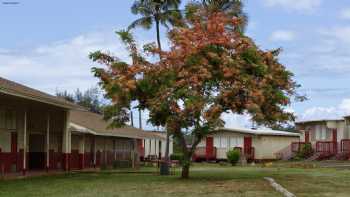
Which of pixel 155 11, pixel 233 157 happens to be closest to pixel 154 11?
pixel 155 11

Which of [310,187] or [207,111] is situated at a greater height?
[207,111]

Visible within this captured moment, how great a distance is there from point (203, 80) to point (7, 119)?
35.7 ft

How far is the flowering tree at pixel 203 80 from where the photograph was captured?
25281 millimetres

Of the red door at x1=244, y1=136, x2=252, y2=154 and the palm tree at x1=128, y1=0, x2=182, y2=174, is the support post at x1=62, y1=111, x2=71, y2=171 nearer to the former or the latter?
the palm tree at x1=128, y1=0, x2=182, y2=174

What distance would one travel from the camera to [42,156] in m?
36.4

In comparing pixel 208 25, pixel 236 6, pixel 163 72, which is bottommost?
pixel 163 72

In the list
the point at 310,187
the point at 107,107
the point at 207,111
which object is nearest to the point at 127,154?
the point at 107,107

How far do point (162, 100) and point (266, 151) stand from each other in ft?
111

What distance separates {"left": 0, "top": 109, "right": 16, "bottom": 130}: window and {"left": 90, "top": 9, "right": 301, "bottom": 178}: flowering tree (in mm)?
5809

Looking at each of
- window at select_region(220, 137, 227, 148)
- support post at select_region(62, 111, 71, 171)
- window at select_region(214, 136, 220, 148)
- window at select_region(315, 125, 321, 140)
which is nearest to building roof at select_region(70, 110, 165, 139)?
support post at select_region(62, 111, 71, 171)

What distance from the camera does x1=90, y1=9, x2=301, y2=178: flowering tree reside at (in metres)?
25.3

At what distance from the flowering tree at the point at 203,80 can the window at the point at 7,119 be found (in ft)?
19.1

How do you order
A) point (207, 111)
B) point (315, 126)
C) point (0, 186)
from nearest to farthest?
point (0, 186) → point (207, 111) → point (315, 126)

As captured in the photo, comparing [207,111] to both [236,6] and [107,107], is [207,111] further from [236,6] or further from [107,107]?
[236,6]
